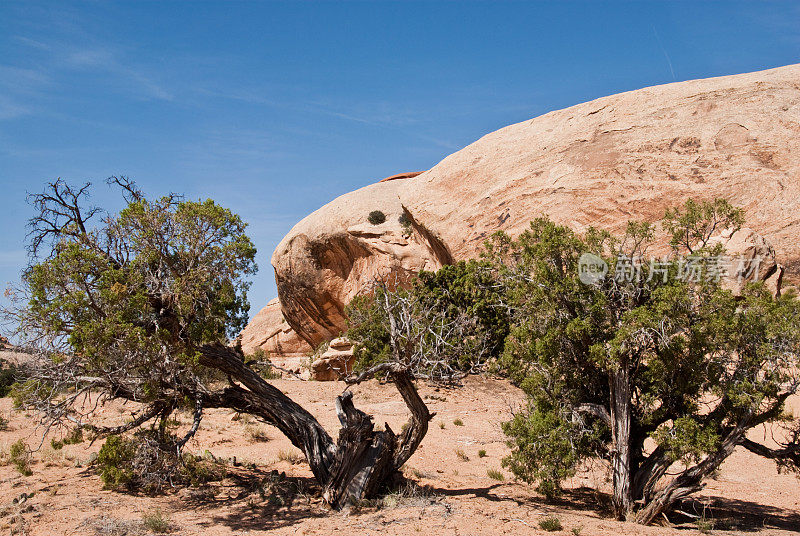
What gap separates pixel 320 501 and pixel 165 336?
11.5ft

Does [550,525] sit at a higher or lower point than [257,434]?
lower

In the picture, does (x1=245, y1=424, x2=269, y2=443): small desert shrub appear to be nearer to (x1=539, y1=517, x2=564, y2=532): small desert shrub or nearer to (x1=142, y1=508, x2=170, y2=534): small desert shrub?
(x1=142, y1=508, x2=170, y2=534): small desert shrub

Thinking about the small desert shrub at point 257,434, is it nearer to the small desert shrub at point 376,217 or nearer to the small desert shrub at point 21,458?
the small desert shrub at point 21,458

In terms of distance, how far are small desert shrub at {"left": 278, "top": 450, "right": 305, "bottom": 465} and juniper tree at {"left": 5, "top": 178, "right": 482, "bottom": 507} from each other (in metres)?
2.48

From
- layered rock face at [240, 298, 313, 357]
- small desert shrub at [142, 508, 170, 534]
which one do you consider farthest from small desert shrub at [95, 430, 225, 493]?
layered rock face at [240, 298, 313, 357]

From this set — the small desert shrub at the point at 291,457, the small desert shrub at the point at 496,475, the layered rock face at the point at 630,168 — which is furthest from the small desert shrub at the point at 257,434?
the layered rock face at the point at 630,168

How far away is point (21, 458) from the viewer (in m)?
9.77

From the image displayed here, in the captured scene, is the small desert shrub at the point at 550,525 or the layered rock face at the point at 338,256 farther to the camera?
the layered rock face at the point at 338,256

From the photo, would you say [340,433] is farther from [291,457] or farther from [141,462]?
[291,457]

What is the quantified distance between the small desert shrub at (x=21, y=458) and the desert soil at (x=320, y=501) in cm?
11

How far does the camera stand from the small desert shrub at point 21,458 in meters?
9.45

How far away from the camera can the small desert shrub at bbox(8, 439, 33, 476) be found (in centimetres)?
945

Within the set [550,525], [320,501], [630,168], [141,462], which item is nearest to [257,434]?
[141,462]

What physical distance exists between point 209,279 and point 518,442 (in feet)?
18.0
